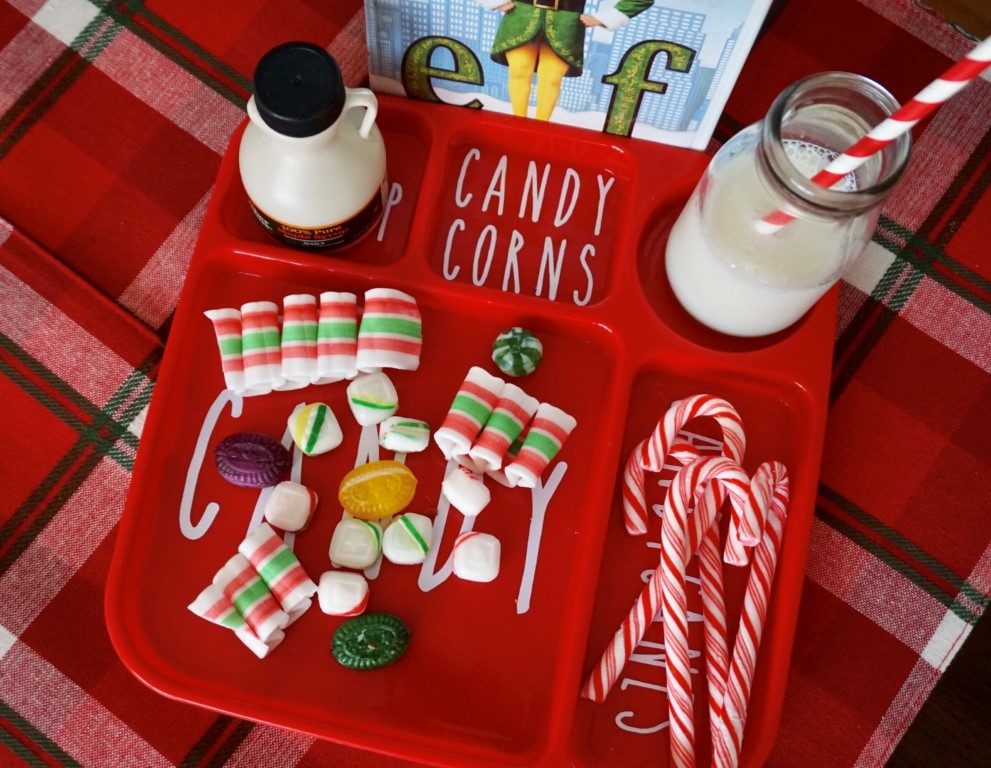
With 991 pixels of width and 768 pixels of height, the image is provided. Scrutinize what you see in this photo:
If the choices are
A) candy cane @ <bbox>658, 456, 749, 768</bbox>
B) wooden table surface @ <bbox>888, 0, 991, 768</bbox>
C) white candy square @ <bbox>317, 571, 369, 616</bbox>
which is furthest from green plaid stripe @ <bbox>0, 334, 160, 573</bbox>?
wooden table surface @ <bbox>888, 0, 991, 768</bbox>

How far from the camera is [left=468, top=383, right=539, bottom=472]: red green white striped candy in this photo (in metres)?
1.00

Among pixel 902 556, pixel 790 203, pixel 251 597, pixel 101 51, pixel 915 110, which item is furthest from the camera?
pixel 101 51

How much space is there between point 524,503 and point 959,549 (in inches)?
21.1

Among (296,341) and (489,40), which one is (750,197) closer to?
(489,40)

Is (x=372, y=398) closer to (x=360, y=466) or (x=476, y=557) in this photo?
(x=360, y=466)

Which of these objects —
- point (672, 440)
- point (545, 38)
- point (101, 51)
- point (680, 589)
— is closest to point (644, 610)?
point (680, 589)

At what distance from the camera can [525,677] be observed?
1.00 metres

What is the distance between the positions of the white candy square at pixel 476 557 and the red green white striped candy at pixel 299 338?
0.85ft

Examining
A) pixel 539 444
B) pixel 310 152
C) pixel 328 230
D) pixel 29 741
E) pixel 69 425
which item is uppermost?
pixel 310 152

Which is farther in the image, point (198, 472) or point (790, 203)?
point (198, 472)

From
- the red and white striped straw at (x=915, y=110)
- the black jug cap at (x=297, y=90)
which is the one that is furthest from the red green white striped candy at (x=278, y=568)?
the red and white striped straw at (x=915, y=110)

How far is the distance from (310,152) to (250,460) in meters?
0.34

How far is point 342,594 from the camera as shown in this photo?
38.4 inches

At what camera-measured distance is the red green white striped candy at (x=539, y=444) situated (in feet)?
3.31
